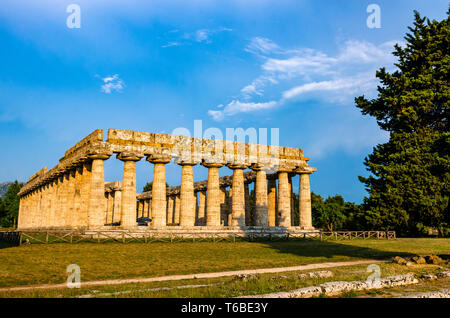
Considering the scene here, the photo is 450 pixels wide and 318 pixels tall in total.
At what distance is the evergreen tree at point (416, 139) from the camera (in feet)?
82.2

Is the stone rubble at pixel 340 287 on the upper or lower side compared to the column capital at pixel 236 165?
lower

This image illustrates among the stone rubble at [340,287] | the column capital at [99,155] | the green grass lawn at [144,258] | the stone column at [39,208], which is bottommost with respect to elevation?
the green grass lawn at [144,258]

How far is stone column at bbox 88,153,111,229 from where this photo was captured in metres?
42.8

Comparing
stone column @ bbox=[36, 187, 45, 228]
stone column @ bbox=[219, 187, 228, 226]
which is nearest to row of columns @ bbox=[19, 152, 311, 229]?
stone column @ bbox=[36, 187, 45, 228]

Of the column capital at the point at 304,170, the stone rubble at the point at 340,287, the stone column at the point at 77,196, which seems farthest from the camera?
the column capital at the point at 304,170

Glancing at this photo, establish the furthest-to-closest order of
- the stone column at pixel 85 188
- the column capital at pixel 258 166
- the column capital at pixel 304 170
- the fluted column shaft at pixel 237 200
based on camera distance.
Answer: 1. the column capital at pixel 304 170
2. the column capital at pixel 258 166
3. the fluted column shaft at pixel 237 200
4. the stone column at pixel 85 188

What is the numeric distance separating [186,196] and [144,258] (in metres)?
22.2

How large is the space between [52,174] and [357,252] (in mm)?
46100

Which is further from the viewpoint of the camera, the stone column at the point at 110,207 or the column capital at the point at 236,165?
the stone column at the point at 110,207

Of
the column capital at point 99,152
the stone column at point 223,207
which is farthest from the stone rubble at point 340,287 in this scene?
the stone column at point 223,207

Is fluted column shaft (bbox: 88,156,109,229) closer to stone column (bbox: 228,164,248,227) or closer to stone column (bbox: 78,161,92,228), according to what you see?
stone column (bbox: 78,161,92,228)

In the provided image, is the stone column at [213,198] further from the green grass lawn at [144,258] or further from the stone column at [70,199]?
the stone column at [70,199]

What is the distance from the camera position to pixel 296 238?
4691 centimetres

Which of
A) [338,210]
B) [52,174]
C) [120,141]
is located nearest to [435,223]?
[120,141]
